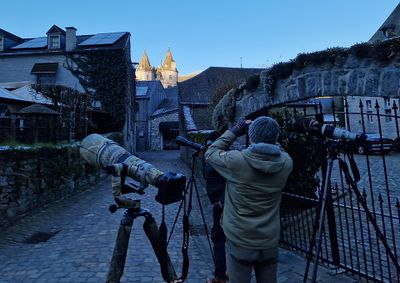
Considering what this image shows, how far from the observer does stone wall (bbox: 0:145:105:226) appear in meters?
6.77

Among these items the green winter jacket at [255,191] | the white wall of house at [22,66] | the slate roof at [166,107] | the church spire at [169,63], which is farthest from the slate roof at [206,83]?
the church spire at [169,63]

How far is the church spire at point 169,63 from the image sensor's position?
284ft

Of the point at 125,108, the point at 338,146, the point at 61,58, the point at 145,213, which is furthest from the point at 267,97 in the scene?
Result: the point at 61,58

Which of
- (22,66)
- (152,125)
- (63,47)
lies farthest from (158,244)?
(152,125)

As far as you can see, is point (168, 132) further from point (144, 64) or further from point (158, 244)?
point (144, 64)

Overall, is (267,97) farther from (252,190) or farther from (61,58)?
(61,58)

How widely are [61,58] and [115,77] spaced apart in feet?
14.2

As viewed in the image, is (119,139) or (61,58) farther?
(61,58)

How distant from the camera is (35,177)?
7926 mm

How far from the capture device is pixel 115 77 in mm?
22469

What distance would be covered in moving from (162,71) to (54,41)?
205ft

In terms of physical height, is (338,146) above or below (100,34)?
below

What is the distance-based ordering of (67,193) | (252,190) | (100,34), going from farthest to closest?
(100,34)
(67,193)
(252,190)

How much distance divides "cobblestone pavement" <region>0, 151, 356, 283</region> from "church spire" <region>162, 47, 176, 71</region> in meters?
80.8
